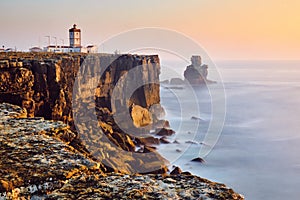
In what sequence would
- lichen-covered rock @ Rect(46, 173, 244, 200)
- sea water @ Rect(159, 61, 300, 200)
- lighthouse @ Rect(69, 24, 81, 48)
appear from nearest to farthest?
lichen-covered rock @ Rect(46, 173, 244, 200), sea water @ Rect(159, 61, 300, 200), lighthouse @ Rect(69, 24, 81, 48)

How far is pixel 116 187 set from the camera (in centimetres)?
289

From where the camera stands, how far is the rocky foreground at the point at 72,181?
2.75m

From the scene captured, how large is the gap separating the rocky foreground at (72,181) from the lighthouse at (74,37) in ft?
165

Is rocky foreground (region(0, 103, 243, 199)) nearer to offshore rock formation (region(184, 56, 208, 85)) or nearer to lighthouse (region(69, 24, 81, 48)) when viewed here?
lighthouse (region(69, 24, 81, 48))

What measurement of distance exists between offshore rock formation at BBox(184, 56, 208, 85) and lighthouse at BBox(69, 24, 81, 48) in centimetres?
5572

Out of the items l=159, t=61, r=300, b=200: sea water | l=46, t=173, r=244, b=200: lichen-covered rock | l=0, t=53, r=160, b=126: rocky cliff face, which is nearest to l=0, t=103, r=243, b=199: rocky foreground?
l=46, t=173, r=244, b=200: lichen-covered rock

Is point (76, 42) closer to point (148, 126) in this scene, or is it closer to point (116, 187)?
point (148, 126)

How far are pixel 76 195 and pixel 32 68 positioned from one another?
14881 millimetres

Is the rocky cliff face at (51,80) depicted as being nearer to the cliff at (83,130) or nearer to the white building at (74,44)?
the cliff at (83,130)

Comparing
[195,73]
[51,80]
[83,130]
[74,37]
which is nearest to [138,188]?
[51,80]

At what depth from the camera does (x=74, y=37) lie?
51.9 metres

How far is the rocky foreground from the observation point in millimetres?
2746

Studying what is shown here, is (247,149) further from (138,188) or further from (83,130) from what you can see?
(138,188)

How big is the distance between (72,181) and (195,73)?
103m
